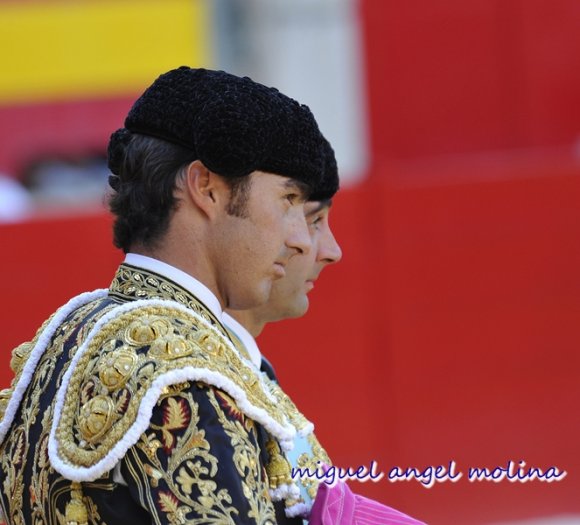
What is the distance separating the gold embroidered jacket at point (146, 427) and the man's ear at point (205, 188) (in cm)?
11

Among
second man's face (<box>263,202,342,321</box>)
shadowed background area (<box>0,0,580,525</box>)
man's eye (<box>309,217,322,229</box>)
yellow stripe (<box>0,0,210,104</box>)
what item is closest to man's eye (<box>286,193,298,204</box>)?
second man's face (<box>263,202,342,321</box>)

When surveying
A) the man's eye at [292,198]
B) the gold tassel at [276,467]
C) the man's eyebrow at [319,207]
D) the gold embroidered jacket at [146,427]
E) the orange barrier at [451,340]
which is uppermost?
the man's eye at [292,198]

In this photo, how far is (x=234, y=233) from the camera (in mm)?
1457

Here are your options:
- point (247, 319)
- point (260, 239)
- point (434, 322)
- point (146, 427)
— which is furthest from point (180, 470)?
point (434, 322)

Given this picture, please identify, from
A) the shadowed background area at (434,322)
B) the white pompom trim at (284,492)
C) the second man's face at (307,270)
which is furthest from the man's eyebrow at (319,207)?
the shadowed background area at (434,322)

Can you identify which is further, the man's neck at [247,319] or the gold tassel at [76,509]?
the man's neck at [247,319]

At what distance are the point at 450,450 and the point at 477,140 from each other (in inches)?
89.0

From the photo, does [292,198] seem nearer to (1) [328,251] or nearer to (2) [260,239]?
(2) [260,239]

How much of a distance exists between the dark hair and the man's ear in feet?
0.03

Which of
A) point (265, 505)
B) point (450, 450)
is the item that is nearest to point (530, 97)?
point (450, 450)

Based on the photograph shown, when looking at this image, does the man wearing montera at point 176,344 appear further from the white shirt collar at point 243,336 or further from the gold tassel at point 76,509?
the white shirt collar at point 243,336

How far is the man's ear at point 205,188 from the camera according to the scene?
1.43 metres

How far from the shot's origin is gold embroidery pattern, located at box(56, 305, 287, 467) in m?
1.31

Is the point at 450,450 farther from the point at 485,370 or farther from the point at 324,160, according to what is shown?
the point at 324,160
